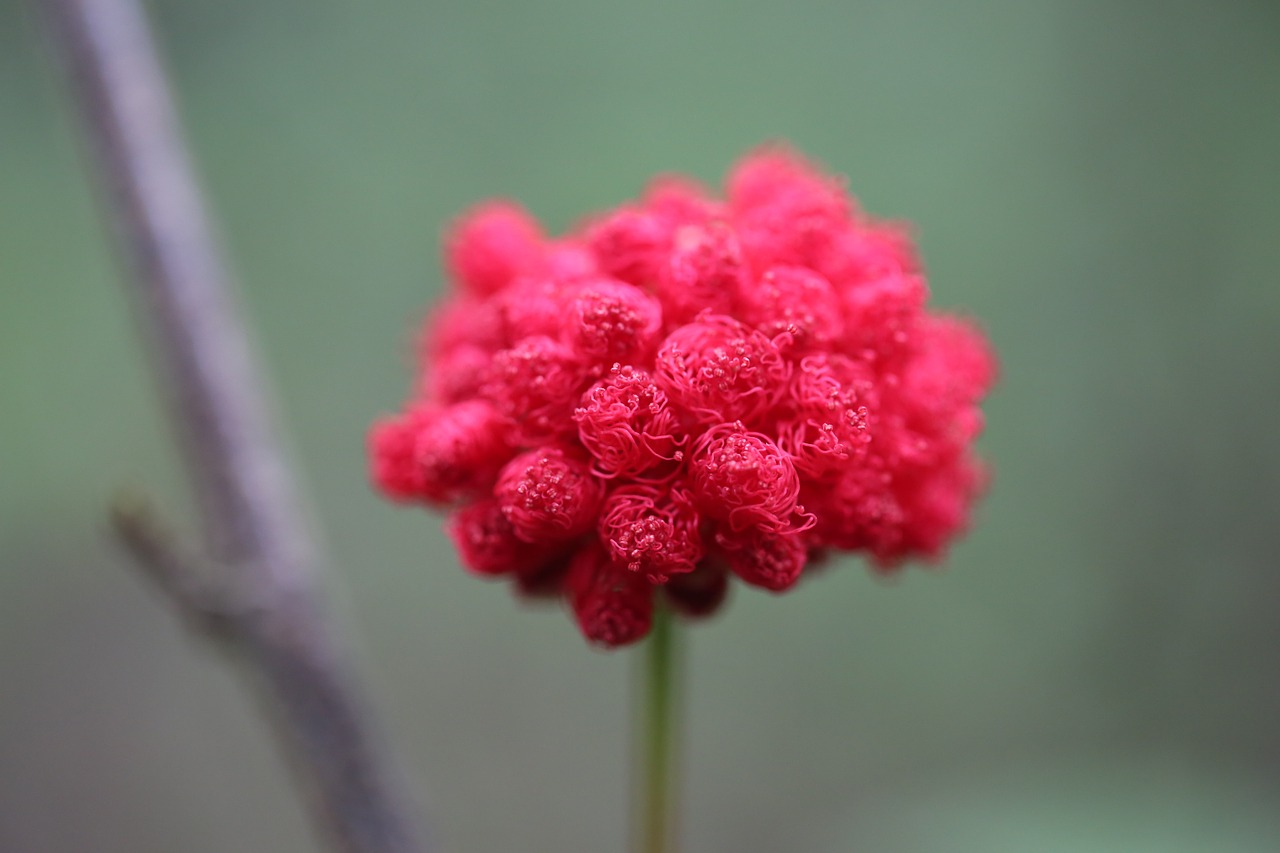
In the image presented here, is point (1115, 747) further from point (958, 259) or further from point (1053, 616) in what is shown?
point (958, 259)

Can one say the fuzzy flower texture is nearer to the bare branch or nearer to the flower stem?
the flower stem

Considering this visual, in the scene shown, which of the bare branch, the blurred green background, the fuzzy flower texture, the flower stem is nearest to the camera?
the fuzzy flower texture

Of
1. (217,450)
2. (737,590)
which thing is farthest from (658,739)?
(737,590)

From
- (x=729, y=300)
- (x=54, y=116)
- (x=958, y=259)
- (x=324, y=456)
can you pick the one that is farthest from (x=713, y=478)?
(x=54, y=116)

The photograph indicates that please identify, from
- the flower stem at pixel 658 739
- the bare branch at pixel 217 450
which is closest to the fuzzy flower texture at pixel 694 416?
the flower stem at pixel 658 739

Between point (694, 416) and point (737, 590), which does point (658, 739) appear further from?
point (737, 590)

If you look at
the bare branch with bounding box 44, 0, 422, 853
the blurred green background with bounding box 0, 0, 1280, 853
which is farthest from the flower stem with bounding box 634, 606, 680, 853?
the blurred green background with bounding box 0, 0, 1280, 853
